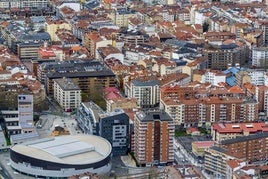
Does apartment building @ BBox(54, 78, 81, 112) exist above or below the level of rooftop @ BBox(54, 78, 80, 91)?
below

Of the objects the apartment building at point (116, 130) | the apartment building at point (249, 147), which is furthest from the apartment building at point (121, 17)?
the apartment building at point (249, 147)

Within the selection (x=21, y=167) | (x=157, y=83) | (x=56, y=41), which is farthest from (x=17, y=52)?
(x=21, y=167)

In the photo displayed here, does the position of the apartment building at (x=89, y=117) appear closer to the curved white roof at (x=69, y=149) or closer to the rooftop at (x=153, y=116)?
the curved white roof at (x=69, y=149)

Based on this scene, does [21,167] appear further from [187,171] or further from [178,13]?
[178,13]

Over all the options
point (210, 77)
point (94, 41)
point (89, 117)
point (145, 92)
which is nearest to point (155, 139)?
point (89, 117)

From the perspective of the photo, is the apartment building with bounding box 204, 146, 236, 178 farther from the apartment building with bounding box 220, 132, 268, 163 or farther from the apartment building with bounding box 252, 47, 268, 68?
the apartment building with bounding box 252, 47, 268, 68

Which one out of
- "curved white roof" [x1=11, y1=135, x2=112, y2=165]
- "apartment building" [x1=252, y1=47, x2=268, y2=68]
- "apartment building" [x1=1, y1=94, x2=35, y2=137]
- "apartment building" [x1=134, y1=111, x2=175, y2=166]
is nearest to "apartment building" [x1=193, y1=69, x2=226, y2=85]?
"apartment building" [x1=252, y1=47, x2=268, y2=68]
